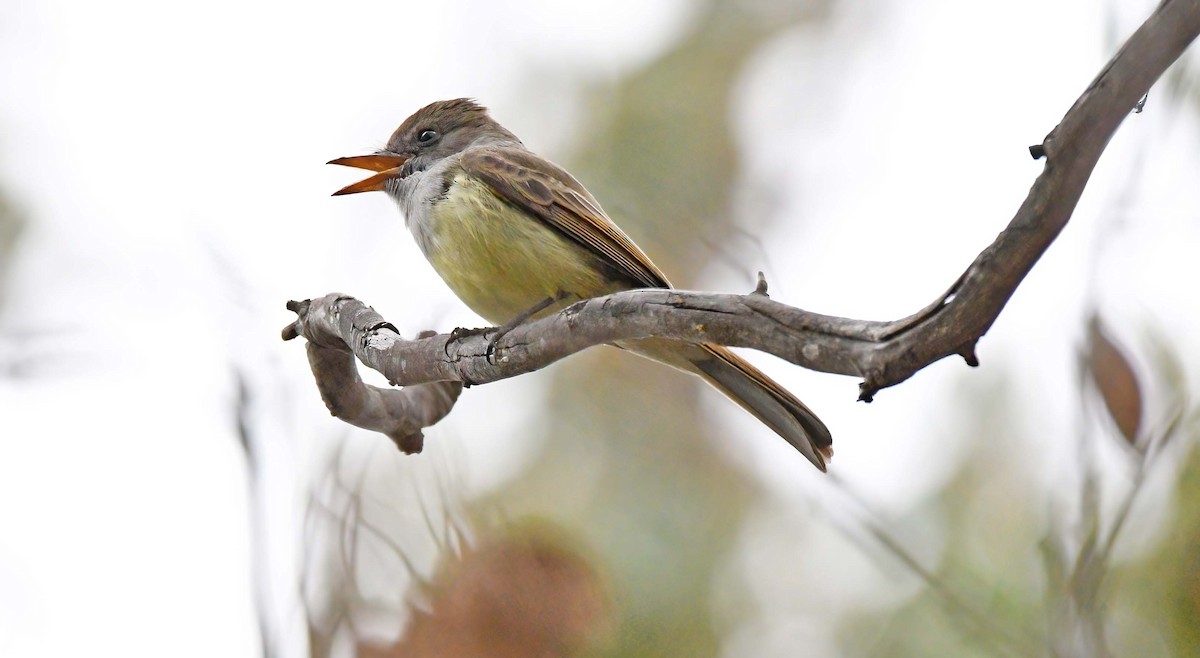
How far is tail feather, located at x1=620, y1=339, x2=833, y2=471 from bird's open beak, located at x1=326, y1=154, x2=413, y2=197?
4.40 ft

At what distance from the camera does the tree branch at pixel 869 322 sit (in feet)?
5.86

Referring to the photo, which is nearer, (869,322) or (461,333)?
(869,322)

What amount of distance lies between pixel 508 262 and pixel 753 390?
1.00m

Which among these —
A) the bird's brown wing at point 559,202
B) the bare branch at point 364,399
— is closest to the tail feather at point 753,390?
the bird's brown wing at point 559,202

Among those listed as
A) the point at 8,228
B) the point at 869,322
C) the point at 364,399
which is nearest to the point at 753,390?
the point at 364,399

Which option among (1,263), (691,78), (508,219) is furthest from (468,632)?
(691,78)

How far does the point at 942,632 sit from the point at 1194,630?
37.0 inches

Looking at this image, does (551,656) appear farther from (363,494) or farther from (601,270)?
(601,270)

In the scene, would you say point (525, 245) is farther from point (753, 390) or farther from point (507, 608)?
point (507, 608)

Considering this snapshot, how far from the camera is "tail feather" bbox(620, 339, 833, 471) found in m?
3.23

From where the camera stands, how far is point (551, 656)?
137 inches

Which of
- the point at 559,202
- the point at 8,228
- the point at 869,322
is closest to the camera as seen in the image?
the point at 869,322

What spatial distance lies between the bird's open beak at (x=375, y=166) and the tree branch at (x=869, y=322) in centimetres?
122

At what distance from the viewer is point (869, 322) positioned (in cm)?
215
